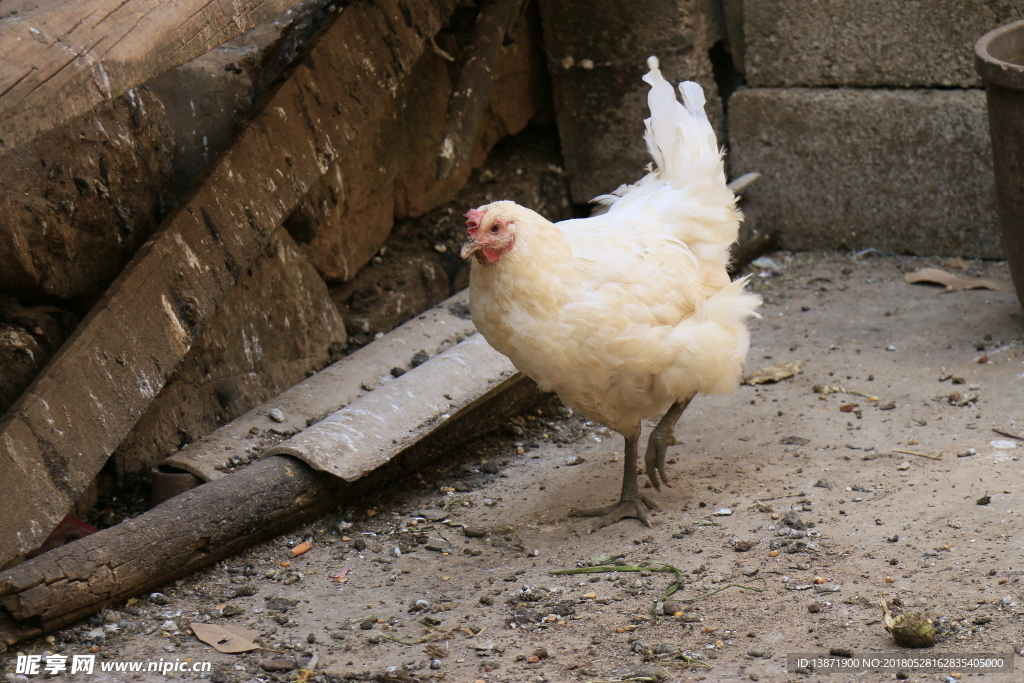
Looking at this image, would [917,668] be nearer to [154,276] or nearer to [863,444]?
[863,444]

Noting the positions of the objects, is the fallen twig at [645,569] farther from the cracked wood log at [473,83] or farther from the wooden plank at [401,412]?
the cracked wood log at [473,83]

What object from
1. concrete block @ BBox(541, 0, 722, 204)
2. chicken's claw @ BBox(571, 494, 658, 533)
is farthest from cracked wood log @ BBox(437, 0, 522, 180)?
chicken's claw @ BBox(571, 494, 658, 533)

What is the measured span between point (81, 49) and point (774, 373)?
3.28 metres

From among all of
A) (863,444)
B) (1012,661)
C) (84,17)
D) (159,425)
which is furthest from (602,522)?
(84,17)

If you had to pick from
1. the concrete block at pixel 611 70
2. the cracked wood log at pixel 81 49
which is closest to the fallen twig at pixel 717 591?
the cracked wood log at pixel 81 49

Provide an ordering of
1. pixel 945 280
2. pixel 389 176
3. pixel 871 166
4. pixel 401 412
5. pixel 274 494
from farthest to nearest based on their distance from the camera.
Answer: pixel 871 166 < pixel 945 280 < pixel 389 176 < pixel 401 412 < pixel 274 494

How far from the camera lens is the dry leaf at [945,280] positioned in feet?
16.7

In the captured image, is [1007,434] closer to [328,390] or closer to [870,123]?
[870,123]

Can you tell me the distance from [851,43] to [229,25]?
3.86 m

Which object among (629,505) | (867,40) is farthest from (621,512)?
(867,40)

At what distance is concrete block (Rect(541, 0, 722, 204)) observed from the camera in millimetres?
5395

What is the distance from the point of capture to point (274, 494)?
3.37 meters

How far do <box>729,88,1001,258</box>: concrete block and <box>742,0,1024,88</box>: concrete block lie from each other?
0.25ft

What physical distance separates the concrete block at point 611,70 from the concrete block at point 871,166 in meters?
0.36
